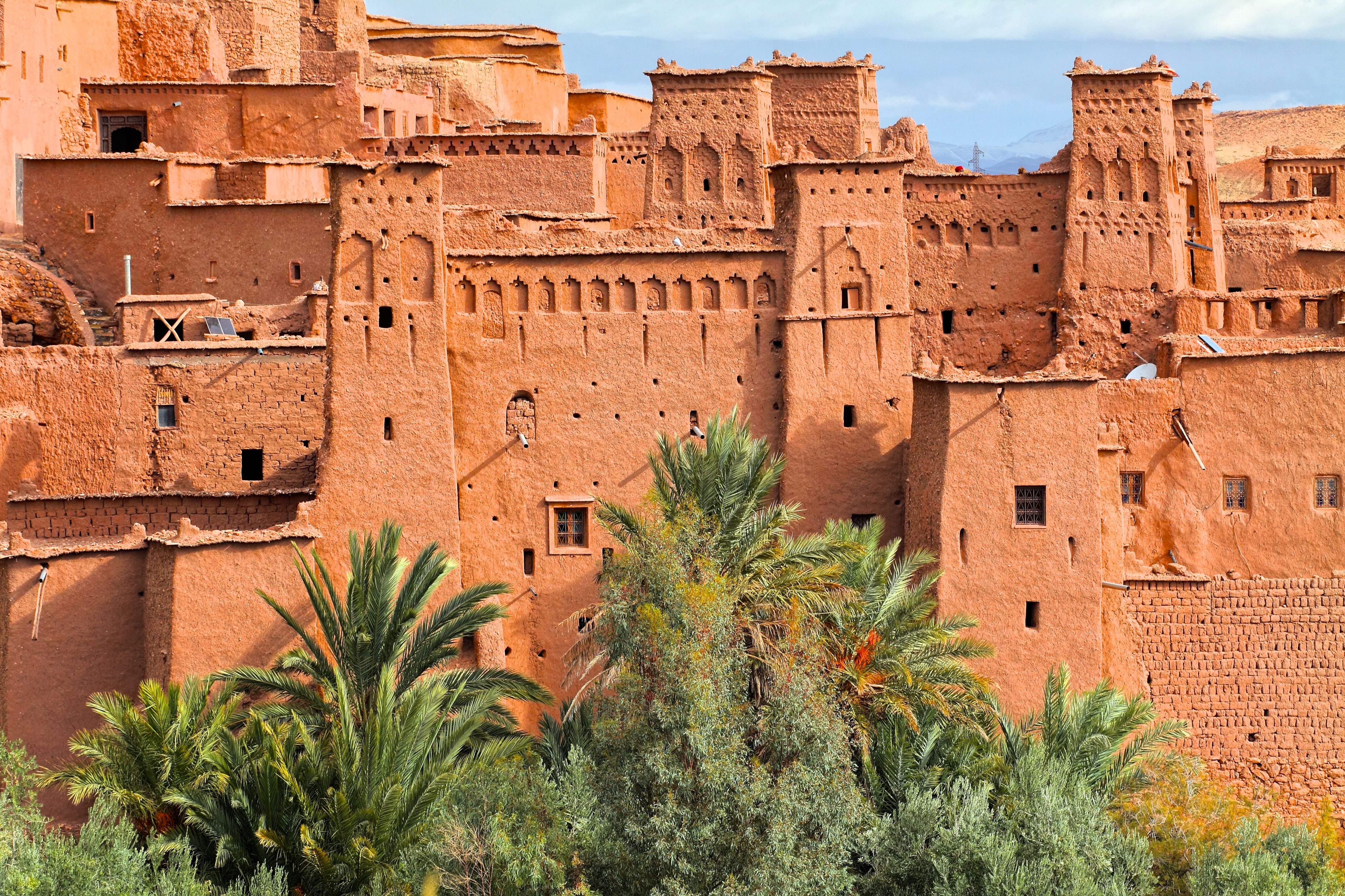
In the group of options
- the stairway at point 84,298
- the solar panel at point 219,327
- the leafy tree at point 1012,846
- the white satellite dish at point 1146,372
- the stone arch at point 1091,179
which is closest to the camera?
the leafy tree at point 1012,846

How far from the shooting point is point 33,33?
39188 mm

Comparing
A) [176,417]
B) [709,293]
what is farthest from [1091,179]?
[176,417]

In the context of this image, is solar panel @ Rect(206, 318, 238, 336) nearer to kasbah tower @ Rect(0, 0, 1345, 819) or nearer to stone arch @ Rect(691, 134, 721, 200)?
kasbah tower @ Rect(0, 0, 1345, 819)

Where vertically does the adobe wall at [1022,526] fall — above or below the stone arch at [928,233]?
below

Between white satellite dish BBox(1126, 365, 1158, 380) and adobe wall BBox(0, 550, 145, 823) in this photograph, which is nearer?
adobe wall BBox(0, 550, 145, 823)

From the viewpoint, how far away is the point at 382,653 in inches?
1022

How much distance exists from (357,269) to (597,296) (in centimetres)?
354

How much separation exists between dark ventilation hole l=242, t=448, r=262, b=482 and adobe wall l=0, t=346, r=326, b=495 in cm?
7

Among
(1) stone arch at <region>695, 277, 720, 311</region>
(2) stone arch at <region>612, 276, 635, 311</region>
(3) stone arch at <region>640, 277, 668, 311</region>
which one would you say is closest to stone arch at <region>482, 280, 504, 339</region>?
(2) stone arch at <region>612, 276, 635, 311</region>

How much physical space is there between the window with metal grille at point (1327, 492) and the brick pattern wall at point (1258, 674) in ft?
3.88

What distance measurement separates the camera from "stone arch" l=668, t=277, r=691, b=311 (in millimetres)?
31047

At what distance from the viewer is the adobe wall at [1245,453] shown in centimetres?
3144

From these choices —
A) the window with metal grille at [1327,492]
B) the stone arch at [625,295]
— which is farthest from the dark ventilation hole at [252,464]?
the window with metal grille at [1327,492]

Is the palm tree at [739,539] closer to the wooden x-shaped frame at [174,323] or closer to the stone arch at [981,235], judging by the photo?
the wooden x-shaped frame at [174,323]
